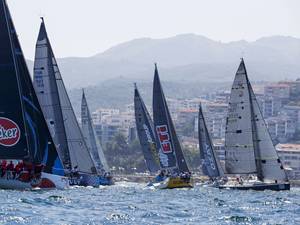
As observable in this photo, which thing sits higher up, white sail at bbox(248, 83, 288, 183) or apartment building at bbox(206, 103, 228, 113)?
apartment building at bbox(206, 103, 228, 113)

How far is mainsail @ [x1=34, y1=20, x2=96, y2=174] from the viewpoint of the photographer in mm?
25562

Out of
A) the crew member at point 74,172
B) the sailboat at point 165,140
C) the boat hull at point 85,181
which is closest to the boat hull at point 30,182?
the boat hull at point 85,181

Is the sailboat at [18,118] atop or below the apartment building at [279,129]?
atop

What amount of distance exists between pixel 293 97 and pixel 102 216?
162419 mm

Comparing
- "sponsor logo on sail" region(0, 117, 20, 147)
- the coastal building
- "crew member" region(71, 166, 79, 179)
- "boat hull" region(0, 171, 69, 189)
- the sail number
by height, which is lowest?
"crew member" region(71, 166, 79, 179)

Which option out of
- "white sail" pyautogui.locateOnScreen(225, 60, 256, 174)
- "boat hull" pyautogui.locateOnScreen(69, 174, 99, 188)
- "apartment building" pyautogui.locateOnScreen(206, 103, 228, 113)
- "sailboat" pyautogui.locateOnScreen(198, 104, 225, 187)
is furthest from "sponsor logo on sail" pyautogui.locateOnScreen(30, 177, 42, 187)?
"apartment building" pyautogui.locateOnScreen(206, 103, 228, 113)

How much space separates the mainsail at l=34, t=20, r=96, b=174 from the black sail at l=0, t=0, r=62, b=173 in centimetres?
570

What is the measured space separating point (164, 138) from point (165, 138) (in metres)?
0.07

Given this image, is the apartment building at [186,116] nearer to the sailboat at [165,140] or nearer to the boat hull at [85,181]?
the sailboat at [165,140]

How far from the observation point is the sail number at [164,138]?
2938 centimetres

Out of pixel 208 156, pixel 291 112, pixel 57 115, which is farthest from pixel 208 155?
pixel 291 112

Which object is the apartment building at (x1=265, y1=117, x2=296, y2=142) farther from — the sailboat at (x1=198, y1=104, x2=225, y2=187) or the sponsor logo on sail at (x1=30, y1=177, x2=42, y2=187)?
the sponsor logo on sail at (x1=30, y1=177, x2=42, y2=187)

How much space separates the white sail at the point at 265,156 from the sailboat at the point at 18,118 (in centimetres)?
1300

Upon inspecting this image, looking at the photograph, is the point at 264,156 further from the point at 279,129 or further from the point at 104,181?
the point at 279,129
